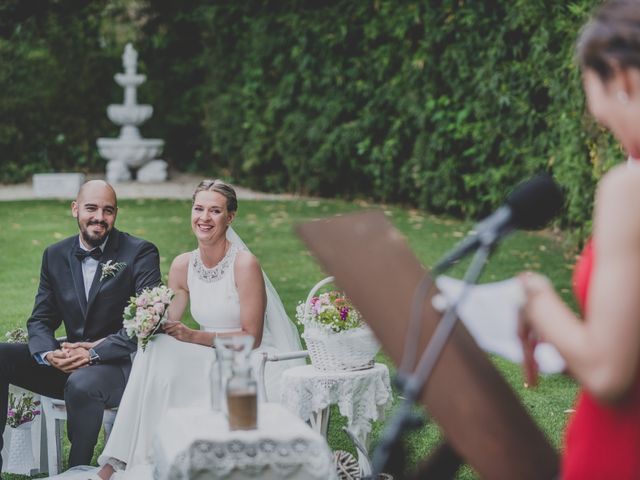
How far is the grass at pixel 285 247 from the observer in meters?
6.54

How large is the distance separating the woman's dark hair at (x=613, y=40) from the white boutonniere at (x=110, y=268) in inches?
138

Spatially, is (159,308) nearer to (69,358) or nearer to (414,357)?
(69,358)

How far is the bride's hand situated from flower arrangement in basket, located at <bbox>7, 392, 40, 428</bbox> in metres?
0.87

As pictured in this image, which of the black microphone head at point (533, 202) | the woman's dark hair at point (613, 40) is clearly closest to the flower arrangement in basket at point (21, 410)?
the black microphone head at point (533, 202)

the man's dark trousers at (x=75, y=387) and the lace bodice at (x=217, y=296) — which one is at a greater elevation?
the lace bodice at (x=217, y=296)

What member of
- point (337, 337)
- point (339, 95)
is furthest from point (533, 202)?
point (339, 95)

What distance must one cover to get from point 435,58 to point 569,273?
443 cm

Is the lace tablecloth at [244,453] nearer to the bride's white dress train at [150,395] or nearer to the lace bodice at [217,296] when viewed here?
the bride's white dress train at [150,395]

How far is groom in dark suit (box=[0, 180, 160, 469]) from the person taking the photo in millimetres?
5050

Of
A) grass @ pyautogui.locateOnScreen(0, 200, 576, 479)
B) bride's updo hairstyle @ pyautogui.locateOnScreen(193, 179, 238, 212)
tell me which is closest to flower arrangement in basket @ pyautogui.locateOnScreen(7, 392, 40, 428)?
bride's updo hairstyle @ pyautogui.locateOnScreen(193, 179, 238, 212)

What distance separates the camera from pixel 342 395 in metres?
4.99

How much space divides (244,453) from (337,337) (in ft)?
5.26

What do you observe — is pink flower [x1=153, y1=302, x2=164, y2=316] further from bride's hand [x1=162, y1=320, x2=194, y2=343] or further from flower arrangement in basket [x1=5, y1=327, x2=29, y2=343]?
flower arrangement in basket [x1=5, y1=327, x2=29, y2=343]

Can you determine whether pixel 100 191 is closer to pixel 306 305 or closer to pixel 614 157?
pixel 306 305
